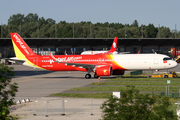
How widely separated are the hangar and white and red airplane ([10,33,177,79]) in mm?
54356

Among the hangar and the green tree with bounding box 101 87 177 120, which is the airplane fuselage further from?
the hangar

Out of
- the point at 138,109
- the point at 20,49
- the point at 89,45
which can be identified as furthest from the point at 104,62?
the point at 89,45

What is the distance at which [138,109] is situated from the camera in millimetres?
12766

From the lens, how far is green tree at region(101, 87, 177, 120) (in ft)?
40.8

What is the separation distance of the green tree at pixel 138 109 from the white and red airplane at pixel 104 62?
30060 mm

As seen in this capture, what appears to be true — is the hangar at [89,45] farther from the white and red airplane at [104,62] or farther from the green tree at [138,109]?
the green tree at [138,109]

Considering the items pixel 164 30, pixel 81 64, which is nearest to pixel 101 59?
pixel 81 64

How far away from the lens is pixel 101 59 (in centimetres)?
4594

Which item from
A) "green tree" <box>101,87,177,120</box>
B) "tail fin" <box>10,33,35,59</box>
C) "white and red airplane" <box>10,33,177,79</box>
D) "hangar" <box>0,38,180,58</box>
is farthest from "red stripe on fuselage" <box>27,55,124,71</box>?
"hangar" <box>0,38,180,58</box>

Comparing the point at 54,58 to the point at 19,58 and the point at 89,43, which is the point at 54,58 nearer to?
the point at 19,58

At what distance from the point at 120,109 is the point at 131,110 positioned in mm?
511

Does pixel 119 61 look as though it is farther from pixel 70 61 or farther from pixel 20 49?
pixel 20 49

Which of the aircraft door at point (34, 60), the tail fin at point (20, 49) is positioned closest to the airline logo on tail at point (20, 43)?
the tail fin at point (20, 49)

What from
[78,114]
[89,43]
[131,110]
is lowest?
[78,114]
